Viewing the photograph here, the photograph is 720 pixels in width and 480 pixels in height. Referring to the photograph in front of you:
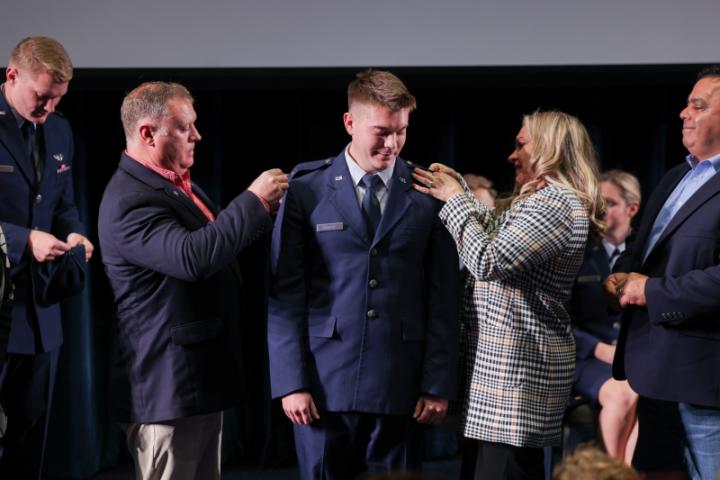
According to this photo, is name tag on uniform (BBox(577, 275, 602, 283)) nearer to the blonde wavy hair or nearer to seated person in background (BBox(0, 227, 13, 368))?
the blonde wavy hair

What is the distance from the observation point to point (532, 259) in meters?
2.38

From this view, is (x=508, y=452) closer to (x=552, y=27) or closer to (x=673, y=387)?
(x=673, y=387)

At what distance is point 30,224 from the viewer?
2.86m

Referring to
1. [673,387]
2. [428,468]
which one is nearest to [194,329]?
[673,387]

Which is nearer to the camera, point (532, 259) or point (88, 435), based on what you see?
point (532, 259)

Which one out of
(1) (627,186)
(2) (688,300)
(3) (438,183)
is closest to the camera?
(2) (688,300)

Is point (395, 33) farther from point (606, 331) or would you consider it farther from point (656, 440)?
point (656, 440)

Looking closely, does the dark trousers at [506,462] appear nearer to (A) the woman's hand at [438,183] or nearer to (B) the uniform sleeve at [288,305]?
(B) the uniform sleeve at [288,305]

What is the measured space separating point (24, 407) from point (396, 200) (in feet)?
4.65

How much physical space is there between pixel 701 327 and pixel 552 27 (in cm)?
178

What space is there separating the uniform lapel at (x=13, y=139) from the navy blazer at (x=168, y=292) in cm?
51

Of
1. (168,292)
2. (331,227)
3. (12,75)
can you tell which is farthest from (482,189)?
(12,75)

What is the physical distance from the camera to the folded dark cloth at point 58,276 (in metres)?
2.81

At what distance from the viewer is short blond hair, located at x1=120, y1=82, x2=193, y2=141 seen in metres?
2.51
